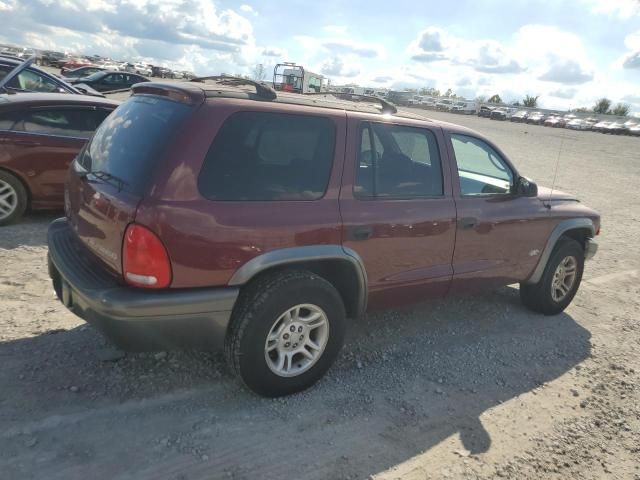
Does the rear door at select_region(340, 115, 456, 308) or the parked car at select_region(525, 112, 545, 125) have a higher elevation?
the parked car at select_region(525, 112, 545, 125)

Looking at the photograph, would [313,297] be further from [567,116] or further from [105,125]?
[567,116]

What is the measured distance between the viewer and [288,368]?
3.25m

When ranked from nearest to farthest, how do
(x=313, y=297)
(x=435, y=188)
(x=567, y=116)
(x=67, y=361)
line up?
(x=313, y=297) < (x=67, y=361) < (x=435, y=188) < (x=567, y=116)

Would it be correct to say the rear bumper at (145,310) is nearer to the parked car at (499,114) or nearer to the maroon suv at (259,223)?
the maroon suv at (259,223)

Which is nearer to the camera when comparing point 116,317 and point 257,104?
point 116,317

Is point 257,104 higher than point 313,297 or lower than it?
higher

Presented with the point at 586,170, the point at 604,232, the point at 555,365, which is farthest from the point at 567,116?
the point at 555,365

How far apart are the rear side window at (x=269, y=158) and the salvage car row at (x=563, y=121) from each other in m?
55.0

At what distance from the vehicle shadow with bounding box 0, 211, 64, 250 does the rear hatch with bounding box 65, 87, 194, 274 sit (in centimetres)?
253

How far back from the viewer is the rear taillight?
2.66 meters

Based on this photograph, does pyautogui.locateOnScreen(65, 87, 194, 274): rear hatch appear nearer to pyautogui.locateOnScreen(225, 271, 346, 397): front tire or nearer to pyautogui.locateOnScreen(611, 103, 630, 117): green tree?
pyautogui.locateOnScreen(225, 271, 346, 397): front tire

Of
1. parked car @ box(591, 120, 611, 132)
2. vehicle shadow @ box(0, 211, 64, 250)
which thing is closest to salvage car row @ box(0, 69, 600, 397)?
vehicle shadow @ box(0, 211, 64, 250)

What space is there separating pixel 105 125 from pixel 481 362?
3282mm

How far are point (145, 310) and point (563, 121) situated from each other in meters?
60.3
